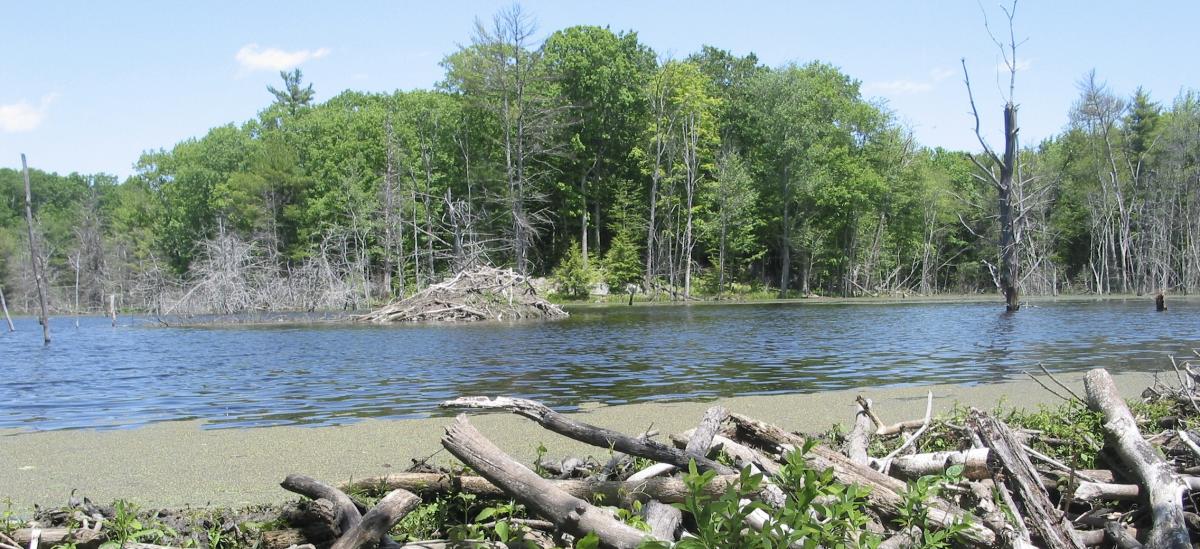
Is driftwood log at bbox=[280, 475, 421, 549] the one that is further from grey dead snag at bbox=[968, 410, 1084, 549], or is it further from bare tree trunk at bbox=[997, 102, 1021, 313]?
bare tree trunk at bbox=[997, 102, 1021, 313]

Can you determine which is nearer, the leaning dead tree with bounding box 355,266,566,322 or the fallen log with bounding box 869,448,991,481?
the fallen log with bounding box 869,448,991,481

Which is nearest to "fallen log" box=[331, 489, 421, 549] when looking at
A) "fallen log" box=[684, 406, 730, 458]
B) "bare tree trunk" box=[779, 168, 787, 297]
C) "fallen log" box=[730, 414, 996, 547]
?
"fallen log" box=[684, 406, 730, 458]

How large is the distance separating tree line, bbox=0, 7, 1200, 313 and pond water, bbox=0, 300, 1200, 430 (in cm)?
2117

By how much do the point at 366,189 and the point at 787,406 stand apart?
51.0 meters

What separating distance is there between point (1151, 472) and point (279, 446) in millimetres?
6282

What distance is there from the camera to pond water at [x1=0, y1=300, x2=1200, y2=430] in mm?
10367

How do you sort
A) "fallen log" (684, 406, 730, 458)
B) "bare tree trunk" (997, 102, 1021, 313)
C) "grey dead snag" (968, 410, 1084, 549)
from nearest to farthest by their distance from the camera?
"grey dead snag" (968, 410, 1084, 549) → "fallen log" (684, 406, 730, 458) → "bare tree trunk" (997, 102, 1021, 313)

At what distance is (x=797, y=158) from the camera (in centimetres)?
4941

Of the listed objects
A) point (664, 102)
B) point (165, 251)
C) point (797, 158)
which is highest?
point (664, 102)

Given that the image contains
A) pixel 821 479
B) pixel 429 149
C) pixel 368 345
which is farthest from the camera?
pixel 429 149

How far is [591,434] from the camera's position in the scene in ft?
13.3

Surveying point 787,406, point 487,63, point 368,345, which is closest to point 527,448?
point 787,406

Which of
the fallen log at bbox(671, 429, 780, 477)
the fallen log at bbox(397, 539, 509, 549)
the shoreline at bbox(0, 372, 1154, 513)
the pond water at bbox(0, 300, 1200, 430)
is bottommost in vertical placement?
the pond water at bbox(0, 300, 1200, 430)

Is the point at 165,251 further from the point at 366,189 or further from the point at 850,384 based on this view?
the point at 850,384
